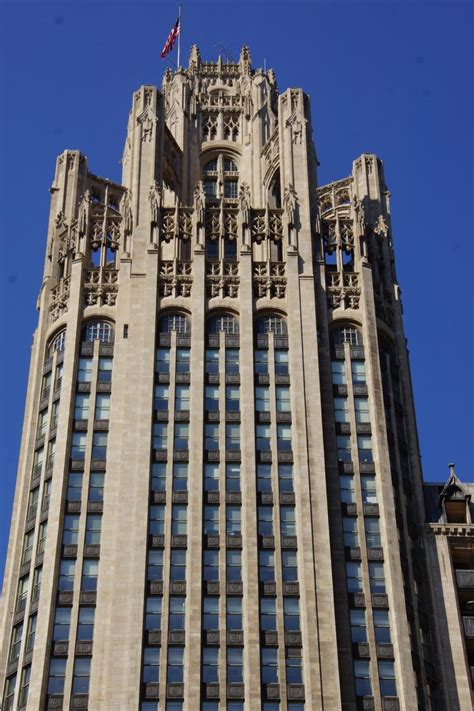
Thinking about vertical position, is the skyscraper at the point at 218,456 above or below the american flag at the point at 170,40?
below

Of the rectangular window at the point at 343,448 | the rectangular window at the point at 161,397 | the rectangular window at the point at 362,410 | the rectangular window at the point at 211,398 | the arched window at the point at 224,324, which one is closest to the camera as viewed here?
the rectangular window at the point at 343,448

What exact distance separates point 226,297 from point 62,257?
13.5 m

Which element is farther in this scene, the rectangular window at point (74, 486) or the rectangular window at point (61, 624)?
the rectangular window at point (74, 486)

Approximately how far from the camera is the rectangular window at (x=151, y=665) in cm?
7862

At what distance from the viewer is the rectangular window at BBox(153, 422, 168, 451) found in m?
89.1

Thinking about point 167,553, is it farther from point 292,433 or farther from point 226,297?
point 226,297

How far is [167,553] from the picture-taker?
83938 millimetres

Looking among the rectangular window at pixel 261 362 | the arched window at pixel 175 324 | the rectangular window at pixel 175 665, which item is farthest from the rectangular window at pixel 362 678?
the arched window at pixel 175 324

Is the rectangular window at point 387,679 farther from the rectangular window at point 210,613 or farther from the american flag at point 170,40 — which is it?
the american flag at point 170,40

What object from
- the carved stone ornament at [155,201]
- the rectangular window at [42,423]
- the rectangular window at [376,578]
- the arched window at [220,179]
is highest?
the arched window at [220,179]

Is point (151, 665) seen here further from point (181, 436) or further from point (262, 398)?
point (262, 398)

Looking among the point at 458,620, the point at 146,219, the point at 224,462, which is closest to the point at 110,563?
the point at 224,462

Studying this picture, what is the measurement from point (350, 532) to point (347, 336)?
16.6 metres

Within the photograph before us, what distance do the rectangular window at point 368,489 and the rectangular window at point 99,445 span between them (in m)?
17.1
